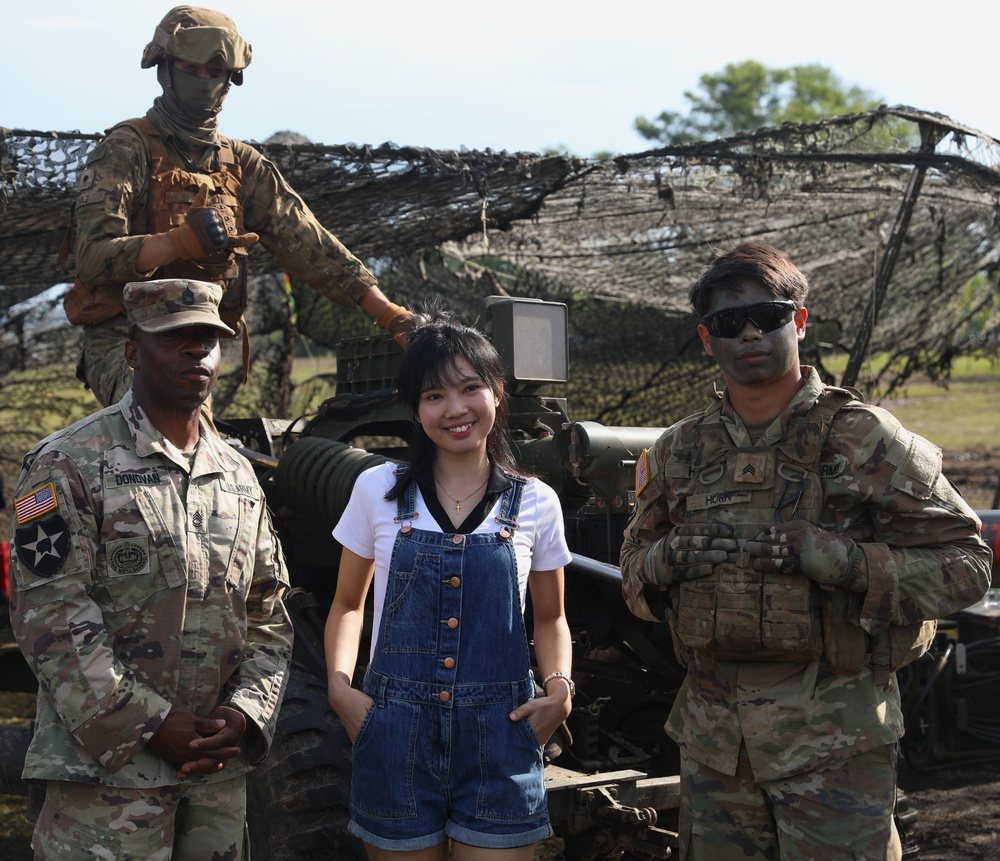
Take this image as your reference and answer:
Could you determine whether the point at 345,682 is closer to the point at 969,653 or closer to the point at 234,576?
the point at 234,576

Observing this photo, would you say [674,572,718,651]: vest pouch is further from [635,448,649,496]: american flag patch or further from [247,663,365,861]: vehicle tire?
[247,663,365,861]: vehicle tire

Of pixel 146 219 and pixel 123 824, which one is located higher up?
pixel 146 219

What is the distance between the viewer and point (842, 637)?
8.93 feet

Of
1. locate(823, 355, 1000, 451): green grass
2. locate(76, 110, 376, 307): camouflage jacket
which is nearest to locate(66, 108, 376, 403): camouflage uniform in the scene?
locate(76, 110, 376, 307): camouflage jacket

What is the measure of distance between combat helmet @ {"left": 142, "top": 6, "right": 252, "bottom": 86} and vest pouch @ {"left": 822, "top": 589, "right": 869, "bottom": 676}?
280cm

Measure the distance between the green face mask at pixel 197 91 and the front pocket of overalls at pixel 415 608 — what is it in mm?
2377

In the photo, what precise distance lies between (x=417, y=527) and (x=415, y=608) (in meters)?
0.17

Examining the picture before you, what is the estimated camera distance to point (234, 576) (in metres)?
2.81

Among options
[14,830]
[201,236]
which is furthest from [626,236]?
[14,830]

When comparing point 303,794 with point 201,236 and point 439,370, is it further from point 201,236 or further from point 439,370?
point 201,236

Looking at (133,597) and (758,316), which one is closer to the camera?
(133,597)

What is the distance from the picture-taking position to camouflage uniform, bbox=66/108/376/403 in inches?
166

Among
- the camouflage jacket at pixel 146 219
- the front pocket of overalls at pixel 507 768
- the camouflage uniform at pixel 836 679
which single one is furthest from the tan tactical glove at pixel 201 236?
the front pocket of overalls at pixel 507 768

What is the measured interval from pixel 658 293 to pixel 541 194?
2895 millimetres
